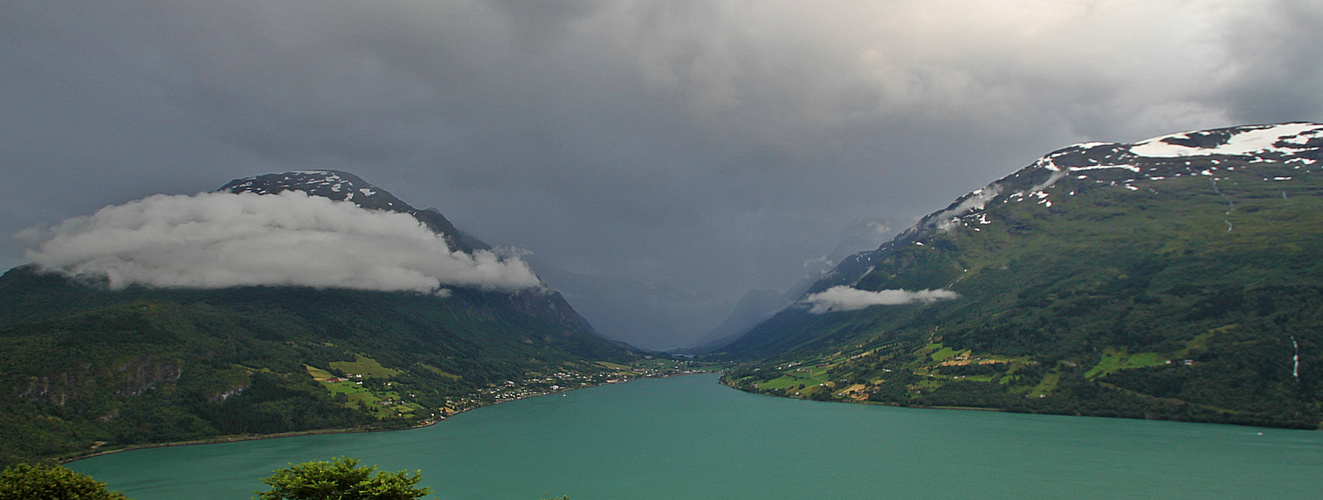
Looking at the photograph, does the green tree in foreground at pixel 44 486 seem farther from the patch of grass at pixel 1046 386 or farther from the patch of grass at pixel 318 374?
the patch of grass at pixel 1046 386

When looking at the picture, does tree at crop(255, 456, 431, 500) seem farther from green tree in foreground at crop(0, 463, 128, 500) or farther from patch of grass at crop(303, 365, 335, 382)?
patch of grass at crop(303, 365, 335, 382)

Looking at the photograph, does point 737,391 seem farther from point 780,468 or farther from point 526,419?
point 780,468

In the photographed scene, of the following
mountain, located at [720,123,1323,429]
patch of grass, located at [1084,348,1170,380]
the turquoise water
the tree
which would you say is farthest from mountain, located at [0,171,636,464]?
patch of grass, located at [1084,348,1170,380]

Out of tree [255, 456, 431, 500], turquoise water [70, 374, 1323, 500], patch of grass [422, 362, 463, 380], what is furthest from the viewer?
patch of grass [422, 362, 463, 380]

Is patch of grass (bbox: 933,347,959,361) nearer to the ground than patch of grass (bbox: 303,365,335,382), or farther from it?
nearer to the ground

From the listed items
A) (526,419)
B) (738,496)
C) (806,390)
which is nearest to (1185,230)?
(806,390)
